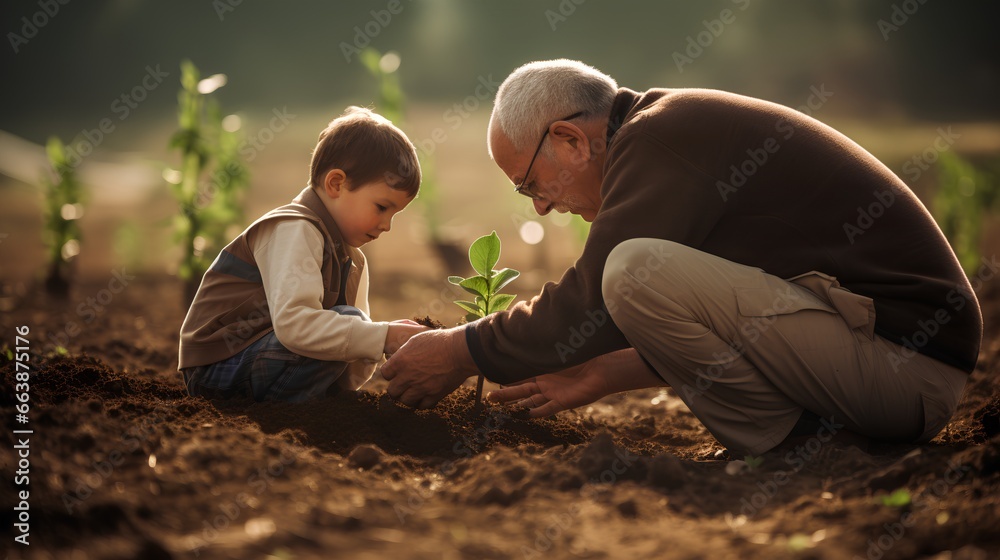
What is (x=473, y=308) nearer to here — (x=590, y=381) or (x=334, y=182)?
(x=590, y=381)

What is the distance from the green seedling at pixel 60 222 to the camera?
5941mm

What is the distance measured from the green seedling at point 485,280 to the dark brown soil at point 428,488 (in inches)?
16.3

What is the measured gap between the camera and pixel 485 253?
3.16 meters

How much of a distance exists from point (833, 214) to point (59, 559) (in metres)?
2.40

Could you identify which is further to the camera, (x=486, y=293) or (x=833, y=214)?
(x=486, y=293)

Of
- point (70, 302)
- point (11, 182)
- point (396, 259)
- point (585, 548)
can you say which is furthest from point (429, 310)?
point (11, 182)

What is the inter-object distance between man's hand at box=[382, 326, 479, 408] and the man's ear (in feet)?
2.31

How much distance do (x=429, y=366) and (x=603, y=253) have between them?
75cm

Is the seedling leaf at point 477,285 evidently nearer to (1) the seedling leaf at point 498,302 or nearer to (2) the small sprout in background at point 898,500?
(1) the seedling leaf at point 498,302

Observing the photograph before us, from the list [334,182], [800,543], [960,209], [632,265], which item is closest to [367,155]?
[334,182]

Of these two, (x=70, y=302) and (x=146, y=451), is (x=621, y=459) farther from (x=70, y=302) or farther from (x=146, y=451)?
(x=70, y=302)

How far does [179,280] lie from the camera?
6703 millimetres

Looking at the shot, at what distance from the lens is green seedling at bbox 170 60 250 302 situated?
5.37 metres

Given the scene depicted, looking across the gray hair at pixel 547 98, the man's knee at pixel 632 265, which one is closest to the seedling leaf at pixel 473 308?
the gray hair at pixel 547 98
